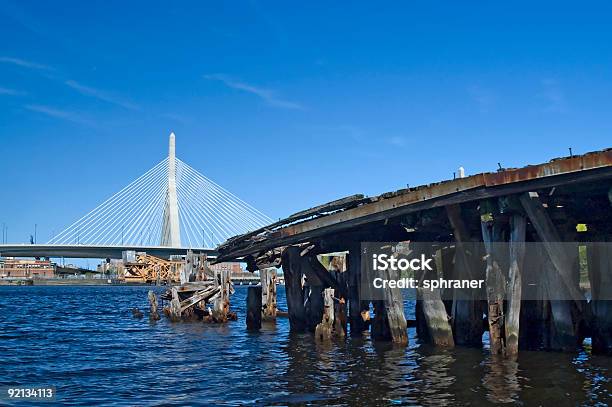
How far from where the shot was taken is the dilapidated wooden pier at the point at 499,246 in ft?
53.2

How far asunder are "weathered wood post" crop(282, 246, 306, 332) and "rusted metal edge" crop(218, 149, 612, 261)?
0.98 metres

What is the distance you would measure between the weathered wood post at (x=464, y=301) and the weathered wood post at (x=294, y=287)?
25.5 feet

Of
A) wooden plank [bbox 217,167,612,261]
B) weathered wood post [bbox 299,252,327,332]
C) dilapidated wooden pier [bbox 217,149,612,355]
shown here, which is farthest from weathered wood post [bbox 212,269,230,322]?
dilapidated wooden pier [bbox 217,149,612,355]

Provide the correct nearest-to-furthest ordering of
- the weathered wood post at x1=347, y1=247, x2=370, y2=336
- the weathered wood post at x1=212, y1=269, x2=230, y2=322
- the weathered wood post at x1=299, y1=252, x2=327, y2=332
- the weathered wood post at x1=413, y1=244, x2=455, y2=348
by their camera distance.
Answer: the weathered wood post at x1=413, y1=244, x2=455, y2=348 < the weathered wood post at x1=347, y1=247, x2=370, y2=336 < the weathered wood post at x1=299, y1=252, x2=327, y2=332 < the weathered wood post at x1=212, y1=269, x2=230, y2=322

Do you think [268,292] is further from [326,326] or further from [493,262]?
[493,262]

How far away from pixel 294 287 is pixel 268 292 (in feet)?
24.6

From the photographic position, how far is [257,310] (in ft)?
99.7

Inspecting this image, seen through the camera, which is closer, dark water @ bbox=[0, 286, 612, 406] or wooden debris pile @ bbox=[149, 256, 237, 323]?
dark water @ bbox=[0, 286, 612, 406]

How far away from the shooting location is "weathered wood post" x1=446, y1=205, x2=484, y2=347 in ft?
62.2

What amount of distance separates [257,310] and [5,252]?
10643cm

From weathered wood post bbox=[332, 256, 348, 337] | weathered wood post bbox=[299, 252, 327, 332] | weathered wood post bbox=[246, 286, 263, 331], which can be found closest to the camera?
weathered wood post bbox=[332, 256, 348, 337]

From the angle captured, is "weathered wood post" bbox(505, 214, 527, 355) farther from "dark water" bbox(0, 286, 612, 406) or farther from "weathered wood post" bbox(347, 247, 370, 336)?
"weathered wood post" bbox(347, 247, 370, 336)

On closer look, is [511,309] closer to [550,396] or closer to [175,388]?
[550,396]

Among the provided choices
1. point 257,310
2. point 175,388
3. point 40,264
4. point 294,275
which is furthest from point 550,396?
point 40,264
